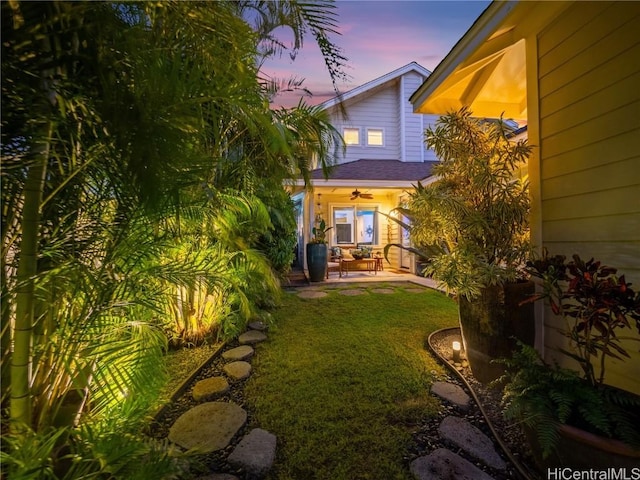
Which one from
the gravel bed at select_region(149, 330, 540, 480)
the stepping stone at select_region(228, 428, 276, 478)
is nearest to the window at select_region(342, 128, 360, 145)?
the gravel bed at select_region(149, 330, 540, 480)

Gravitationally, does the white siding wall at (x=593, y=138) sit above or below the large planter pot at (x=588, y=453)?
above

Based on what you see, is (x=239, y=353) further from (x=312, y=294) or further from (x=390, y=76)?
(x=390, y=76)

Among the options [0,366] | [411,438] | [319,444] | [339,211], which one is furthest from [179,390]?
[339,211]

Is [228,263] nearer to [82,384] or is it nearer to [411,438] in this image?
[82,384]

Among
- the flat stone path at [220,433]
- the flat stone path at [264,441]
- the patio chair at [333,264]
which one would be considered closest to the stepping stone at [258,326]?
the flat stone path at [220,433]

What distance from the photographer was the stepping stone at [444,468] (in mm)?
1374

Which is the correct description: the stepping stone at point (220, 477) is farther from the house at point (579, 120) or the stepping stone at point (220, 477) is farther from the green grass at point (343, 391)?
the house at point (579, 120)

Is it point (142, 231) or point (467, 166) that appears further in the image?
point (467, 166)

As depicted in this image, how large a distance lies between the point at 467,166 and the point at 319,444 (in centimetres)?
236

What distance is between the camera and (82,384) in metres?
1.24

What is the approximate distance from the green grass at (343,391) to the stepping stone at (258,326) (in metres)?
0.15

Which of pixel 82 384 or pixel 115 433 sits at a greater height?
pixel 82 384

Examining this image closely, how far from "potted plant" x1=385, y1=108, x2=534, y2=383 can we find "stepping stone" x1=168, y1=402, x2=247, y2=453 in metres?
1.85

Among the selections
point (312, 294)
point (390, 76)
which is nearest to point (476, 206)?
point (312, 294)
